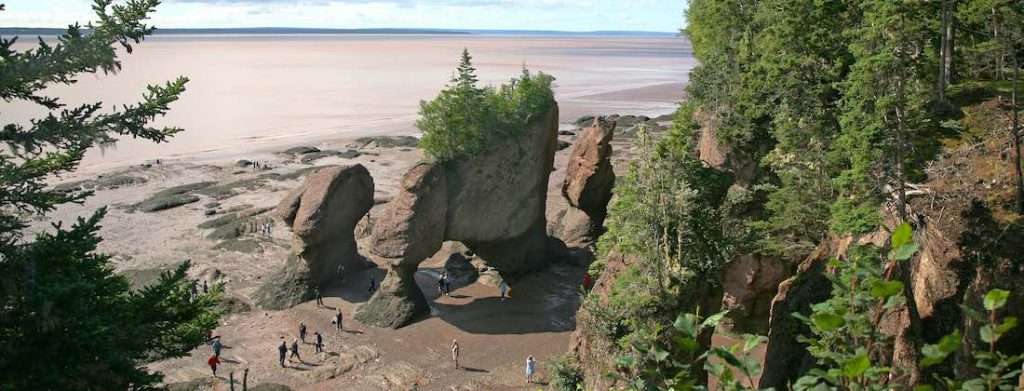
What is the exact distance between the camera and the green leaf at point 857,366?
11.2 ft

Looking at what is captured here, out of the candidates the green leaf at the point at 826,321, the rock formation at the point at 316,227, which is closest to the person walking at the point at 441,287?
the rock formation at the point at 316,227

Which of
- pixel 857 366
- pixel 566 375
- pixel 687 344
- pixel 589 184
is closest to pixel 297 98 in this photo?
pixel 589 184

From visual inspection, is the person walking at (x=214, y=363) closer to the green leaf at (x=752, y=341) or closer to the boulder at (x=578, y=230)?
the boulder at (x=578, y=230)

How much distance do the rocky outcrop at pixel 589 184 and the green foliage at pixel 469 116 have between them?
3488 millimetres

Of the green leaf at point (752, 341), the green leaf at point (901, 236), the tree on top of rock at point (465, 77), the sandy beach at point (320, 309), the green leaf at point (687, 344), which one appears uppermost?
the green leaf at point (901, 236)

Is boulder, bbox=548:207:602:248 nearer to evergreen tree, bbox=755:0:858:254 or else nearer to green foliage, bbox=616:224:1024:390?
evergreen tree, bbox=755:0:858:254

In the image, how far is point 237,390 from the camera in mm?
22344

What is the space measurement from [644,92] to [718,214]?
84436 millimetres

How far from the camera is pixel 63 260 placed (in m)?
10.9

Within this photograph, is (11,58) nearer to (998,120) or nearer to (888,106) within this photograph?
(888,106)

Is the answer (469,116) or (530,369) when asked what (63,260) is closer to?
(530,369)

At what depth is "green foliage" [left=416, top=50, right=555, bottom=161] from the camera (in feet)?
96.3

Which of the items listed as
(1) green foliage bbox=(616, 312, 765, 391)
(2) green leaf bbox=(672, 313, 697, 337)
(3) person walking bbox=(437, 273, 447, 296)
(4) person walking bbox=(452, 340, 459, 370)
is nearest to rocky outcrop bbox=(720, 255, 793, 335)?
(4) person walking bbox=(452, 340, 459, 370)

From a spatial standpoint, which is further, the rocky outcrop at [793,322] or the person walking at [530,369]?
the person walking at [530,369]
